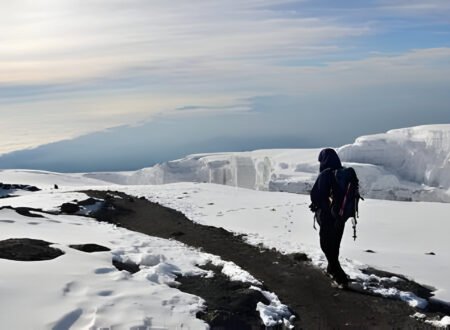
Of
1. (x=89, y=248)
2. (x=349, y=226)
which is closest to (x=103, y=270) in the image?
(x=89, y=248)

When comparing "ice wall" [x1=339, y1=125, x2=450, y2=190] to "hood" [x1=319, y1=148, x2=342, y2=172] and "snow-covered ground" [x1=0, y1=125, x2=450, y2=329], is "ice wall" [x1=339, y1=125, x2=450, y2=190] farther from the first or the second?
"hood" [x1=319, y1=148, x2=342, y2=172]

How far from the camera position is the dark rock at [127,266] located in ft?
40.0

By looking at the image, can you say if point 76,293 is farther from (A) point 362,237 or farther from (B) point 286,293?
(A) point 362,237

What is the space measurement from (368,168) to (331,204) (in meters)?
93.1

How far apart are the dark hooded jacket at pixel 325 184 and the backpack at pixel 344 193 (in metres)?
0.12

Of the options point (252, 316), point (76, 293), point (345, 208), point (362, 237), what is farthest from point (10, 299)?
point (362, 237)

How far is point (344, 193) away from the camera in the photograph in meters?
11.4

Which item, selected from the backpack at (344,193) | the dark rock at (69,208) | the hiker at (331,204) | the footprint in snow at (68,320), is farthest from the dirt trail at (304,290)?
the dark rock at (69,208)

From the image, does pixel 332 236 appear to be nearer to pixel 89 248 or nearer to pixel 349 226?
pixel 89 248

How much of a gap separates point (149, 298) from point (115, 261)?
11.6ft

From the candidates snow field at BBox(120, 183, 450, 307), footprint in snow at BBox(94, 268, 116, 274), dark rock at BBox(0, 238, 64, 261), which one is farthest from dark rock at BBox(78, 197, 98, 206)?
footprint in snow at BBox(94, 268, 116, 274)

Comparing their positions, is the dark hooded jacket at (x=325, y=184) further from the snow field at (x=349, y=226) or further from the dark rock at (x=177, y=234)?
the dark rock at (x=177, y=234)

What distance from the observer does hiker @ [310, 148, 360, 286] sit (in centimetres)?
1141

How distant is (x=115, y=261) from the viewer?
12758 millimetres
